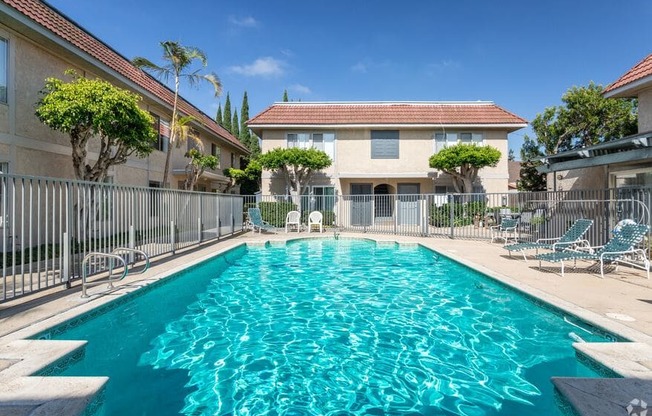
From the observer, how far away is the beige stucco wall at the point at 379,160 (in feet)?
71.5

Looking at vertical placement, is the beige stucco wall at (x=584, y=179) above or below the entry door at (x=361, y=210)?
above

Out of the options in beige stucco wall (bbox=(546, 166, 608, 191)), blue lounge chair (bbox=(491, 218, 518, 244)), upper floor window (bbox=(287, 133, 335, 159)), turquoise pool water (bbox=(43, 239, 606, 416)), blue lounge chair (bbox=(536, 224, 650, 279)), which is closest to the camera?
turquoise pool water (bbox=(43, 239, 606, 416))

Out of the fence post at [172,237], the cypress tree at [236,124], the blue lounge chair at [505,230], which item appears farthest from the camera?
the cypress tree at [236,124]

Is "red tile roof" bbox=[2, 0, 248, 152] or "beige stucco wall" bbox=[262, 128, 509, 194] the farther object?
"beige stucco wall" bbox=[262, 128, 509, 194]

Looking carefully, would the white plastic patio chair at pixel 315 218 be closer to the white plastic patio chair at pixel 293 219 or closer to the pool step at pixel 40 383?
the white plastic patio chair at pixel 293 219

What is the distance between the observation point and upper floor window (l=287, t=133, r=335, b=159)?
864 inches

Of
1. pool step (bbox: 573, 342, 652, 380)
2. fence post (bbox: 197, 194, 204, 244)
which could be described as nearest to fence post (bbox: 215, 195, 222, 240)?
fence post (bbox: 197, 194, 204, 244)

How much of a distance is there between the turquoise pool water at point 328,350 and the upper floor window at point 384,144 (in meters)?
15.1

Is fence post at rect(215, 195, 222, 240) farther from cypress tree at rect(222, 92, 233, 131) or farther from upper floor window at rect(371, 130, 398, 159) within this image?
cypress tree at rect(222, 92, 233, 131)

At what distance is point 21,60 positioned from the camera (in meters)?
9.51

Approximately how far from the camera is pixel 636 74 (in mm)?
11055

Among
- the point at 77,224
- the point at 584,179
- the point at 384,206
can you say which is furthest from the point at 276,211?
the point at 584,179

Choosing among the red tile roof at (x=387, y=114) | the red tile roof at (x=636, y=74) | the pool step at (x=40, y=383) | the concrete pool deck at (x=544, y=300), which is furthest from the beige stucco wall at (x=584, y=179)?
the pool step at (x=40, y=383)

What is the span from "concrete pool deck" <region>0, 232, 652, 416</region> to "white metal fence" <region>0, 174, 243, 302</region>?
65cm
